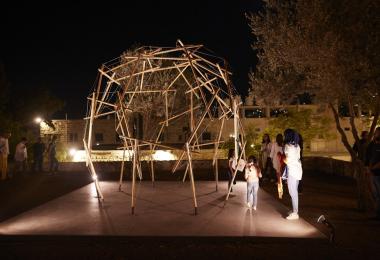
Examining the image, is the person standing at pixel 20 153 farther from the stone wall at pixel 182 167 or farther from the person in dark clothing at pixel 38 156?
the stone wall at pixel 182 167

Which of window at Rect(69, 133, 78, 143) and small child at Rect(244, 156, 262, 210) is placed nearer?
small child at Rect(244, 156, 262, 210)

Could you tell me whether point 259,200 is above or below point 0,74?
below

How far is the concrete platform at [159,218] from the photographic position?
7.86 metres

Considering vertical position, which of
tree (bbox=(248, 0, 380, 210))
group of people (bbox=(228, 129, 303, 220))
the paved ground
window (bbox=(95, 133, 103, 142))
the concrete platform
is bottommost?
the paved ground

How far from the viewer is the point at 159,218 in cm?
909

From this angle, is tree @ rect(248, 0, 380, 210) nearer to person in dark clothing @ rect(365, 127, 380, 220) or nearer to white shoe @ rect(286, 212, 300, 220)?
person in dark clothing @ rect(365, 127, 380, 220)

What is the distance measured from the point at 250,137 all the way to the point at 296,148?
48.3 feet

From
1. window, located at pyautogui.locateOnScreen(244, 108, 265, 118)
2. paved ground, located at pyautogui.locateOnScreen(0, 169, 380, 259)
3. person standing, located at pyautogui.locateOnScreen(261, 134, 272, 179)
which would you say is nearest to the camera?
paved ground, located at pyautogui.locateOnScreen(0, 169, 380, 259)

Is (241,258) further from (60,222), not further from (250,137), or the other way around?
(250,137)

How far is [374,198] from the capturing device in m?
9.40

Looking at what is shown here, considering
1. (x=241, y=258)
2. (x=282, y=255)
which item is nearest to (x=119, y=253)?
(x=241, y=258)

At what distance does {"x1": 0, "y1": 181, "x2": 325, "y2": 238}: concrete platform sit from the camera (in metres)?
7.86

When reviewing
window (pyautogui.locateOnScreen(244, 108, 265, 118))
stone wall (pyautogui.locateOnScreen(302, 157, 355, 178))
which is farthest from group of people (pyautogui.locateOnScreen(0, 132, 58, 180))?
window (pyautogui.locateOnScreen(244, 108, 265, 118))

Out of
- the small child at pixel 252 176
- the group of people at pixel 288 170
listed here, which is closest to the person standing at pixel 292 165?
the group of people at pixel 288 170
